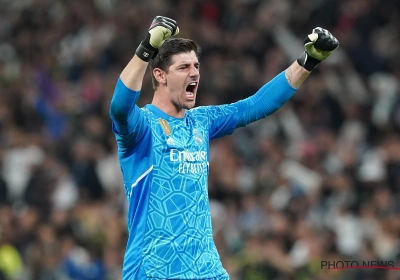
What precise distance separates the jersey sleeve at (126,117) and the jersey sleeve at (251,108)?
75 centimetres

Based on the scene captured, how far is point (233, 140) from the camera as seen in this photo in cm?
1351

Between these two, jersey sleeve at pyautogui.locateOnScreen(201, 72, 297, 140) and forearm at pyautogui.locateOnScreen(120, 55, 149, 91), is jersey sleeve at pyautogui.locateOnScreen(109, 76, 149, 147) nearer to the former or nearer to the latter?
forearm at pyautogui.locateOnScreen(120, 55, 149, 91)

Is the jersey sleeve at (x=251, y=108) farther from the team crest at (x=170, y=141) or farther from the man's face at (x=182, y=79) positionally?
the team crest at (x=170, y=141)

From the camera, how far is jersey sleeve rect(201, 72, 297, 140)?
609 cm

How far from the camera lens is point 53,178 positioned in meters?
→ 13.4

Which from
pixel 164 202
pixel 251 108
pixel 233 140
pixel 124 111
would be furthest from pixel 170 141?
pixel 233 140

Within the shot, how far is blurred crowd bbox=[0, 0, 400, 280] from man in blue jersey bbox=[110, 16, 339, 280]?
15.0ft

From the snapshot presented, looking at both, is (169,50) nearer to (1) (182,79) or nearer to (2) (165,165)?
(1) (182,79)

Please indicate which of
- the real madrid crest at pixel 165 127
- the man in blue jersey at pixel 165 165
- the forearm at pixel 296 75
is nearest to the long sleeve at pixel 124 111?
the man in blue jersey at pixel 165 165

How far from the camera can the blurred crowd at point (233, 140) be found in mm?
11453

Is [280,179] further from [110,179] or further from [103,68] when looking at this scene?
[103,68]

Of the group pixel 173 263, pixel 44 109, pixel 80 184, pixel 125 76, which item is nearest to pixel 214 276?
pixel 173 263

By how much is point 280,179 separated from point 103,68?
4522 millimetres

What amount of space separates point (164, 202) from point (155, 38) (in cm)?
103
